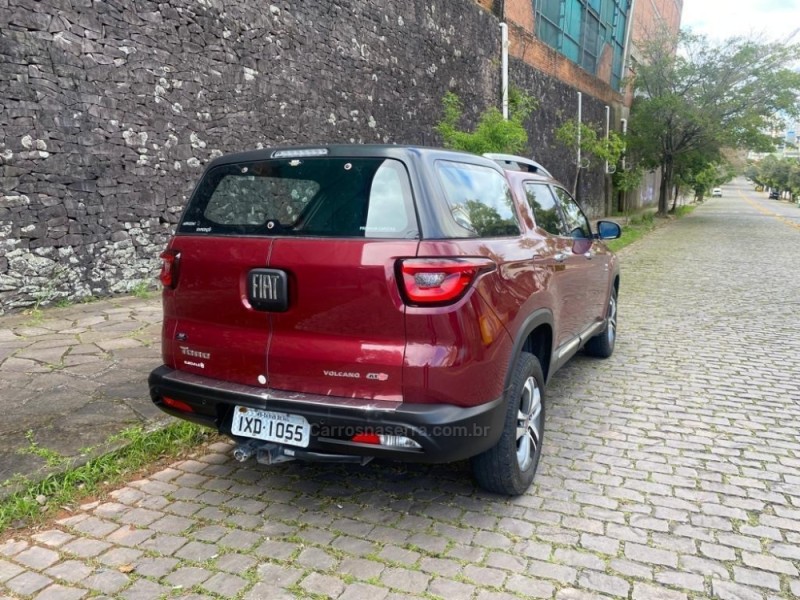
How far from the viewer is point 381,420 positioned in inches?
103

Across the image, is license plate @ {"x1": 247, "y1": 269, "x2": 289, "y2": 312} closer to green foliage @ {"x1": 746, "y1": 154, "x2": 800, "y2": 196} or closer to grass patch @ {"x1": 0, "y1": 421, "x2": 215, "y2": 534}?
grass patch @ {"x1": 0, "y1": 421, "x2": 215, "y2": 534}

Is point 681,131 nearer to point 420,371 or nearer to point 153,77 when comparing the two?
point 153,77

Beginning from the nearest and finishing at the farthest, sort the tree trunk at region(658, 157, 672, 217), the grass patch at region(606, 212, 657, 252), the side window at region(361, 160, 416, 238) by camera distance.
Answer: the side window at region(361, 160, 416, 238) < the grass patch at region(606, 212, 657, 252) < the tree trunk at region(658, 157, 672, 217)

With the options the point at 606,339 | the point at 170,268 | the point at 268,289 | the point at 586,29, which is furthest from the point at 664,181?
the point at 268,289

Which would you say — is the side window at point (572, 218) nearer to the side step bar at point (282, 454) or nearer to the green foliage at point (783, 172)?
the side step bar at point (282, 454)

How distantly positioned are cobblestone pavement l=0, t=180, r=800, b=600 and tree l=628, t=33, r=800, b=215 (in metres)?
26.7

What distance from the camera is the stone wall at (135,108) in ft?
22.2

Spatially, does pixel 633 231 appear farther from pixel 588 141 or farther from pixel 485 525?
pixel 485 525

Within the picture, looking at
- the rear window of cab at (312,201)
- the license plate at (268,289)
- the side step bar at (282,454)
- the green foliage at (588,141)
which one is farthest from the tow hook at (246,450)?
the green foliage at (588,141)

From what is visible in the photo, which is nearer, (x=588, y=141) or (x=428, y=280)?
(x=428, y=280)

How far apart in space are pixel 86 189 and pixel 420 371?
6.54m

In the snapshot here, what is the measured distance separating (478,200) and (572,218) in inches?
78.2

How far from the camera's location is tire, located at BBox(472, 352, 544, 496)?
3.06 m

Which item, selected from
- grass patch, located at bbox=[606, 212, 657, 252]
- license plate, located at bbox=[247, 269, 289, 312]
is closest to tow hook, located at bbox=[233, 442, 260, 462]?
license plate, located at bbox=[247, 269, 289, 312]
